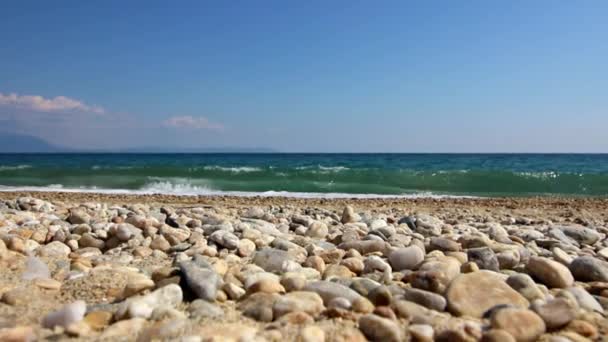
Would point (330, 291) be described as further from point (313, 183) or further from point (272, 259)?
point (313, 183)

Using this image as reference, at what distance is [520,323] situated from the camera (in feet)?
4.75

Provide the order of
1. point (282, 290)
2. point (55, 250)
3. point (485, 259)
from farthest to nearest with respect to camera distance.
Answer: point (55, 250) → point (485, 259) → point (282, 290)

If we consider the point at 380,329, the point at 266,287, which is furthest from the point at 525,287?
the point at 266,287

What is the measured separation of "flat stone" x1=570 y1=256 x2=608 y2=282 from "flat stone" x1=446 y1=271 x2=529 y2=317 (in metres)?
0.73

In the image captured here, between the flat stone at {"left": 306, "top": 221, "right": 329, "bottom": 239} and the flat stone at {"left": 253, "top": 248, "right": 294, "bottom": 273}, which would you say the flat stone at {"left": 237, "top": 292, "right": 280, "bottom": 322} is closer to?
the flat stone at {"left": 253, "top": 248, "right": 294, "bottom": 273}

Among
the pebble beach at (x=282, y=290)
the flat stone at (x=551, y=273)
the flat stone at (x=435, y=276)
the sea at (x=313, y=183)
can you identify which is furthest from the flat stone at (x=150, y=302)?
the sea at (x=313, y=183)

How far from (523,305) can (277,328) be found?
98 cm

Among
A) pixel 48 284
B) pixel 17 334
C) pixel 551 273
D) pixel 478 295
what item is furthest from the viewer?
pixel 551 273

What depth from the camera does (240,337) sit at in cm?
134

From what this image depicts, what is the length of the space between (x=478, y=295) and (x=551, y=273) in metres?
0.65

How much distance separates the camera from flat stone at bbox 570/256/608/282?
217 cm

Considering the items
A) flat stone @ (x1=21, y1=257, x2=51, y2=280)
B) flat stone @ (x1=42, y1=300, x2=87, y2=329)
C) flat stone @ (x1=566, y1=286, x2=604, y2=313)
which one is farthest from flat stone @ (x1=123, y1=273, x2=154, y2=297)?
flat stone @ (x1=566, y1=286, x2=604, y2=313)

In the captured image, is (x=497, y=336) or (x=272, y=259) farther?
(x=272, y=259)

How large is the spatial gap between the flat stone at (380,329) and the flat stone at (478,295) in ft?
1.09
